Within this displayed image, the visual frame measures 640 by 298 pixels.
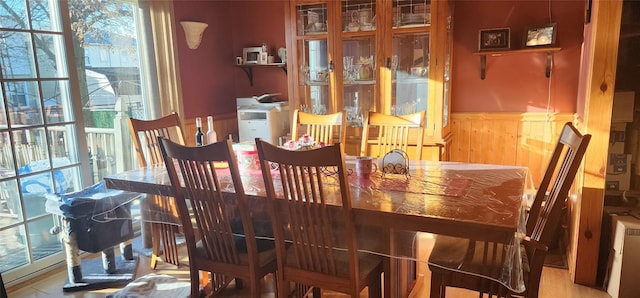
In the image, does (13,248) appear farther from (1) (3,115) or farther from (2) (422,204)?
(2) (422,204)

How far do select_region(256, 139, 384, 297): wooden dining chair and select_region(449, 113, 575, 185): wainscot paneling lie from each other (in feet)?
6.67

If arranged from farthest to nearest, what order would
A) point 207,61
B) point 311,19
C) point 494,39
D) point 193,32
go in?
point 207,61
point 193,32
point 311,19
point 494,39

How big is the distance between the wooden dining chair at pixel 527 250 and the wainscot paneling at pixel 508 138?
5.40 feet

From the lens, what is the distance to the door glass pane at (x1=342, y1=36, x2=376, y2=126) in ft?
11.1

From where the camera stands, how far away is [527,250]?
183cm

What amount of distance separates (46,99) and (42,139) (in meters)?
0.27

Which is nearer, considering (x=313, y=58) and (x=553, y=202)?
(x=553, y=202)

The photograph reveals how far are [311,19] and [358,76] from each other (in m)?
0.61

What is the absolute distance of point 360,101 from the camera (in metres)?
3.51

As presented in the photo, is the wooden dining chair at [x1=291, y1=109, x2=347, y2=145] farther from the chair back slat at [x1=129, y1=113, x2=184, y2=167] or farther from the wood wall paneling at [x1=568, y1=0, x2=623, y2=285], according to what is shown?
the wood wall paneling at [x1=568, y1=0, x2=623, y2=285]

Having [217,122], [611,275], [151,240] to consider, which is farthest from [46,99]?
[611,275]

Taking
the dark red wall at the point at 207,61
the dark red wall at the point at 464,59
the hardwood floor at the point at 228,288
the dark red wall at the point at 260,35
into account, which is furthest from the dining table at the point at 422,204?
the dark red wall at the point at 260,35

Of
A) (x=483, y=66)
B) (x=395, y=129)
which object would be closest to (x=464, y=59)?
(x=483, y=66)

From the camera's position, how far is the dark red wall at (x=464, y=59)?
3172 mm
